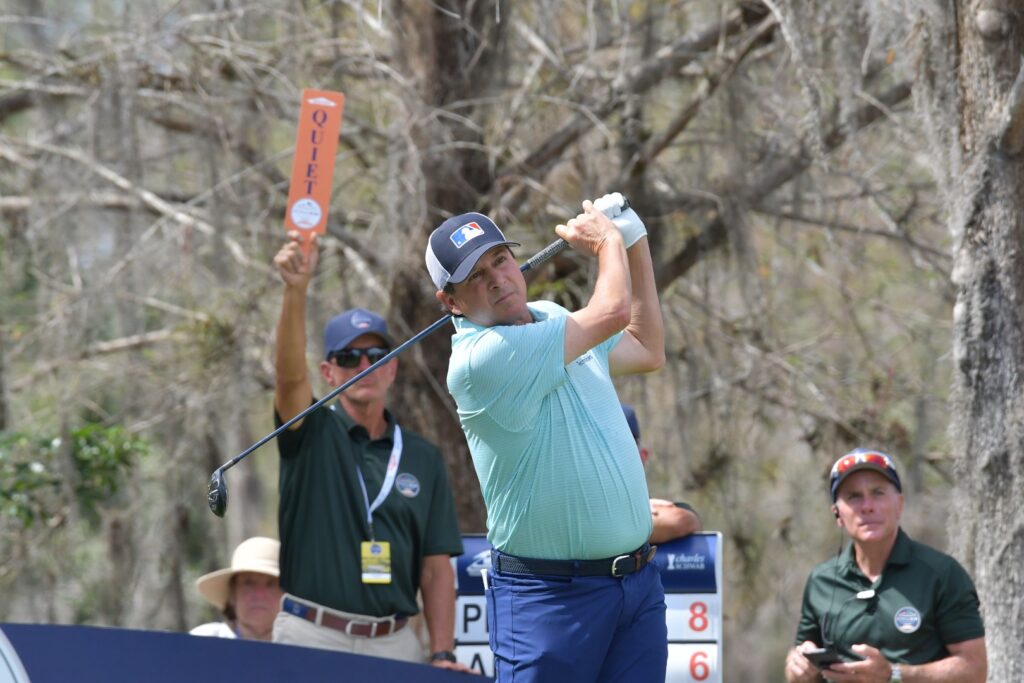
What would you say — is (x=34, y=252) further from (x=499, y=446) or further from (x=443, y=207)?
(x=499, y=446)

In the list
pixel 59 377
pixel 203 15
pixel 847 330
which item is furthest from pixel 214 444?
pixel 847 330

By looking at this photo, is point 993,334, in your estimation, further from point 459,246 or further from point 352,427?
point 352,427

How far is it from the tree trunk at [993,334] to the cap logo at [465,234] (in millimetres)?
1852

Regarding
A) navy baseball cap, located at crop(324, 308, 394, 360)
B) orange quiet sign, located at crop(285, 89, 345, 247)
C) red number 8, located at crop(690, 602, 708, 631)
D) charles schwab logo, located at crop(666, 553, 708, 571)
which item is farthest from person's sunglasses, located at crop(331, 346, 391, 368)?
red number 8, located at crop(690, 602, 708, 631)

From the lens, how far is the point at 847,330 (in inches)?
328

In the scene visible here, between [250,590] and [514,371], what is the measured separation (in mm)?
2733

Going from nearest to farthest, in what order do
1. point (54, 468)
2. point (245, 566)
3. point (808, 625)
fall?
point (808, 625) → point (245, 566) → point (54, 468)

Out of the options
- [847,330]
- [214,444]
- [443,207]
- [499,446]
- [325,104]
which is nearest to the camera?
[499,446]

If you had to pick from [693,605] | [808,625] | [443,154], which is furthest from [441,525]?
[443,154]

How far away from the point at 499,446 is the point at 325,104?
2.08 metres

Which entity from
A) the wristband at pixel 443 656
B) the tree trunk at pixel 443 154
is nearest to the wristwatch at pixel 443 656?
the wristband at pixel 443 656

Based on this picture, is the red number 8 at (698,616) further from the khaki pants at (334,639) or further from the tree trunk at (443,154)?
the tree trunk at (443,154)

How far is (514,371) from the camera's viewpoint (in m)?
3.45

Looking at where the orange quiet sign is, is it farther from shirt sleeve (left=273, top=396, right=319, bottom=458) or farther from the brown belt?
the brown belt
